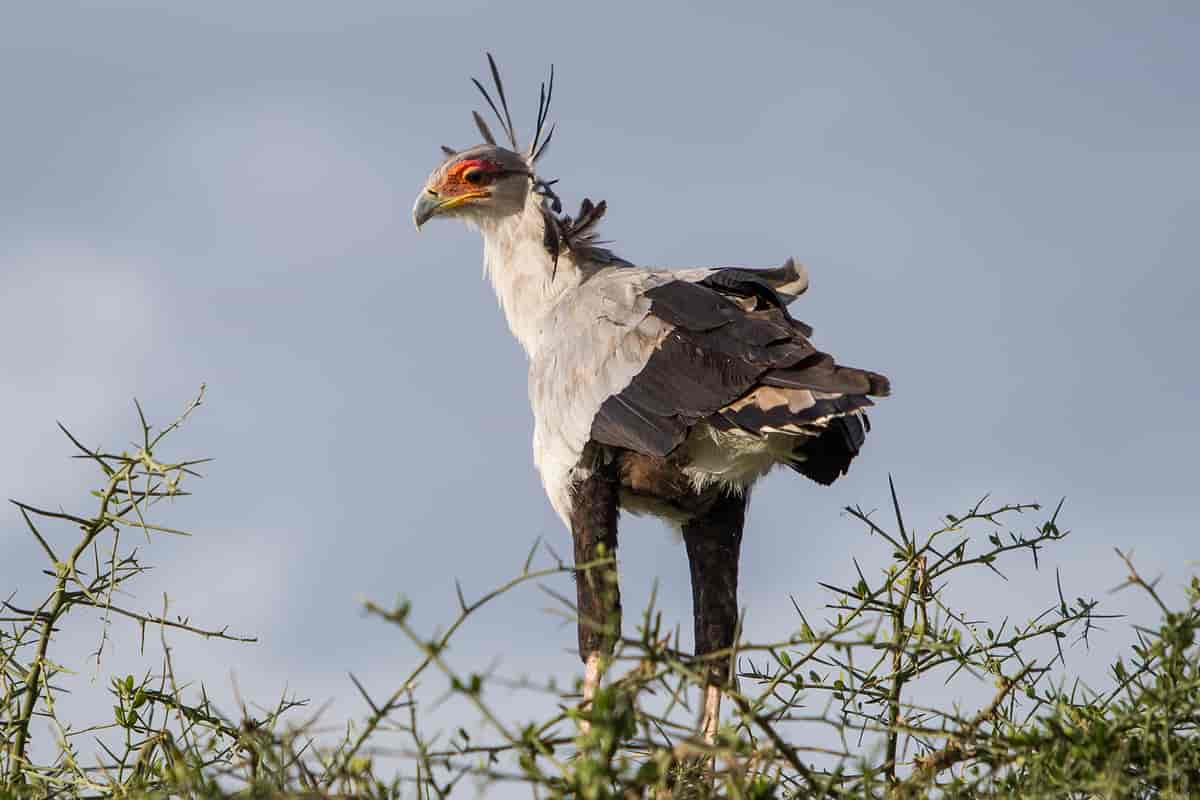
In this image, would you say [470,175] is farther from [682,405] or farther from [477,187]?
[682,405]

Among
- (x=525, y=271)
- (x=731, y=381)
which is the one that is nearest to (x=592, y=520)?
(x=731, y=381)

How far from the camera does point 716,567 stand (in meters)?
5.31

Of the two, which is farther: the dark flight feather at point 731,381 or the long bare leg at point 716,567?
the long bare leg at point 716,567

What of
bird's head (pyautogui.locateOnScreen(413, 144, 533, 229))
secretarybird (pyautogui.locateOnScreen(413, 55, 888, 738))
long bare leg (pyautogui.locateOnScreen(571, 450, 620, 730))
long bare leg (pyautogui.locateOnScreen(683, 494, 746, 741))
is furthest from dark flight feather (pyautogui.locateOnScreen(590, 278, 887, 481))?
bird's head (pyautogui.locateOnScreen(413, 144, 533, 229))

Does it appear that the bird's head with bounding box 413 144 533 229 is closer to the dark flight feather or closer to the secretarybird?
the secretarybird

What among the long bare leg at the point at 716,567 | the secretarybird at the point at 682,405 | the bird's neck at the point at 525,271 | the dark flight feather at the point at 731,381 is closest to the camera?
the dark flight feather at the point at 731,381

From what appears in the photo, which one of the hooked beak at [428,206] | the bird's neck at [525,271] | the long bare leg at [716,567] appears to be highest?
the hooked beak at [428,206]

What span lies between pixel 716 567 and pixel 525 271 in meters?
1.56

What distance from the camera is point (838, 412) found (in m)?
4.27

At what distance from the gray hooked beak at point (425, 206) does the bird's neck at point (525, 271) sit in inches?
8.8

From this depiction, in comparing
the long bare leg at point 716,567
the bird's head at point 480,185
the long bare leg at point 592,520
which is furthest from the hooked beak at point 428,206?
the long bare leg at point 716,567

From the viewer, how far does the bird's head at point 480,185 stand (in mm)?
6270

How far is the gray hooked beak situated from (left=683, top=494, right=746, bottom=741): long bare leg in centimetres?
197

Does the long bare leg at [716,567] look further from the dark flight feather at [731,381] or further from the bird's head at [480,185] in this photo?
the bird's head at [480,185]
